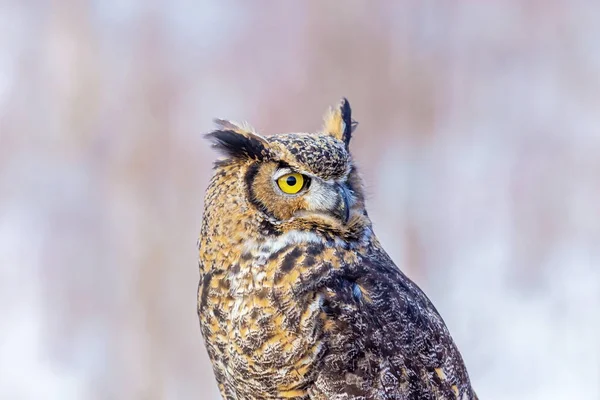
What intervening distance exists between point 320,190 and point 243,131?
0.53 feet

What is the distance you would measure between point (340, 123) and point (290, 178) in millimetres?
225

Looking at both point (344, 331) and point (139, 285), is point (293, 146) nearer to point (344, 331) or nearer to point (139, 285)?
point (344, 331)

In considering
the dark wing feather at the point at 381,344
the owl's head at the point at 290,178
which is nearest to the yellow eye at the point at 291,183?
the owl's head at the point at 290,178

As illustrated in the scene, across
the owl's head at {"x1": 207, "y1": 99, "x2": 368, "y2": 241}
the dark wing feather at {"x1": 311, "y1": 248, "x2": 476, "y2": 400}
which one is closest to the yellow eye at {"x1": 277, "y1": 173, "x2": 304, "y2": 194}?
the owl's head at {"x1": 207, "y1": 99, "x2": 368, "y2": 241}

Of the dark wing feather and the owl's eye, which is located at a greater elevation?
the owl's eye

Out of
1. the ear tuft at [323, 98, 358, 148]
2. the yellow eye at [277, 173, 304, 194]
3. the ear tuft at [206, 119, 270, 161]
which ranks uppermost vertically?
the ear tuft at [323, 98, 358, 148]

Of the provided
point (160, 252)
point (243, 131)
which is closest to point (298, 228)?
point (243, 131)

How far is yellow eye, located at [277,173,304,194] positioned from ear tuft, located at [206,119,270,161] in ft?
0.15

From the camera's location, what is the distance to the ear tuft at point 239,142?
3.15 feet

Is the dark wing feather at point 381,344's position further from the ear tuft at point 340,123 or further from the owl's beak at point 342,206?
the ear tuft at point 340,123

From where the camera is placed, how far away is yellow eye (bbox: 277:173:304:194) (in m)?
0.95

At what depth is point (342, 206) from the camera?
0.97m

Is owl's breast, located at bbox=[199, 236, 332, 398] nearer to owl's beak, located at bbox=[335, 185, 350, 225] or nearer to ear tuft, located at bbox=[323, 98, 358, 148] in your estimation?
owl's beak, located at bbox=[335, 185, 350, 225]

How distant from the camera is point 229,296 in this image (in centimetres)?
95
